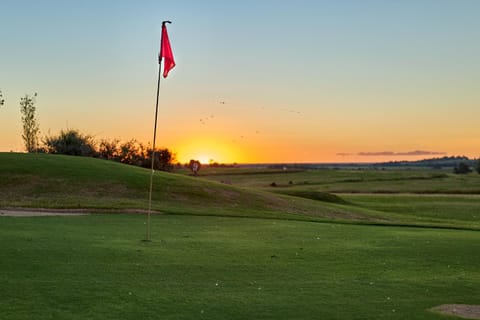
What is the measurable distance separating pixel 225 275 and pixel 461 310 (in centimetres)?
443

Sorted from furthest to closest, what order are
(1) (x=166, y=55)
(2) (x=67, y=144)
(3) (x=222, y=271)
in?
1. (2) (x=67, y=144)
2. (1) (x=166, y=55)
3. (3) (x=222, y=271)

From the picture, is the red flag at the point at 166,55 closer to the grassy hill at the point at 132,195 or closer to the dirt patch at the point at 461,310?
the dirt patch at the point at 461,310

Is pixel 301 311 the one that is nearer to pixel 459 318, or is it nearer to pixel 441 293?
pixel 459 318

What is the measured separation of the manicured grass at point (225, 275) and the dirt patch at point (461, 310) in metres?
0.24

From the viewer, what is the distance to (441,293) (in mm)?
10062

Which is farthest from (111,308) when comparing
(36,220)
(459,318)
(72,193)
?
(72,193)

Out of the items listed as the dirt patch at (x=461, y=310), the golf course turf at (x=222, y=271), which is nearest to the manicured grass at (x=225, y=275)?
the golf course turf at (x=222, y=271)

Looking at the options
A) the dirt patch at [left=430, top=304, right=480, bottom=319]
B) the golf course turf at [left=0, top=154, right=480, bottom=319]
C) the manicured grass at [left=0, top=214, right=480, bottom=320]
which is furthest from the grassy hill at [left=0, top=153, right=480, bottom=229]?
the dirt patch at [left=430, top=304, right=480, bottom=319]

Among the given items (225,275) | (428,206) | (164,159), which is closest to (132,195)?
(225,275)

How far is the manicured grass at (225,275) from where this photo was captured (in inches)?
336

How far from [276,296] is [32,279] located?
442cm

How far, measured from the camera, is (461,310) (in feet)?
29.5

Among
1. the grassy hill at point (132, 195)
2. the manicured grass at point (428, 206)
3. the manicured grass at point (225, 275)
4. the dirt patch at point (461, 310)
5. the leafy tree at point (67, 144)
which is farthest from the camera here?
the leafy tree at point (67, 144)

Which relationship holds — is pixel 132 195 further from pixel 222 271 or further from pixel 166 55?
pixel 222 271
